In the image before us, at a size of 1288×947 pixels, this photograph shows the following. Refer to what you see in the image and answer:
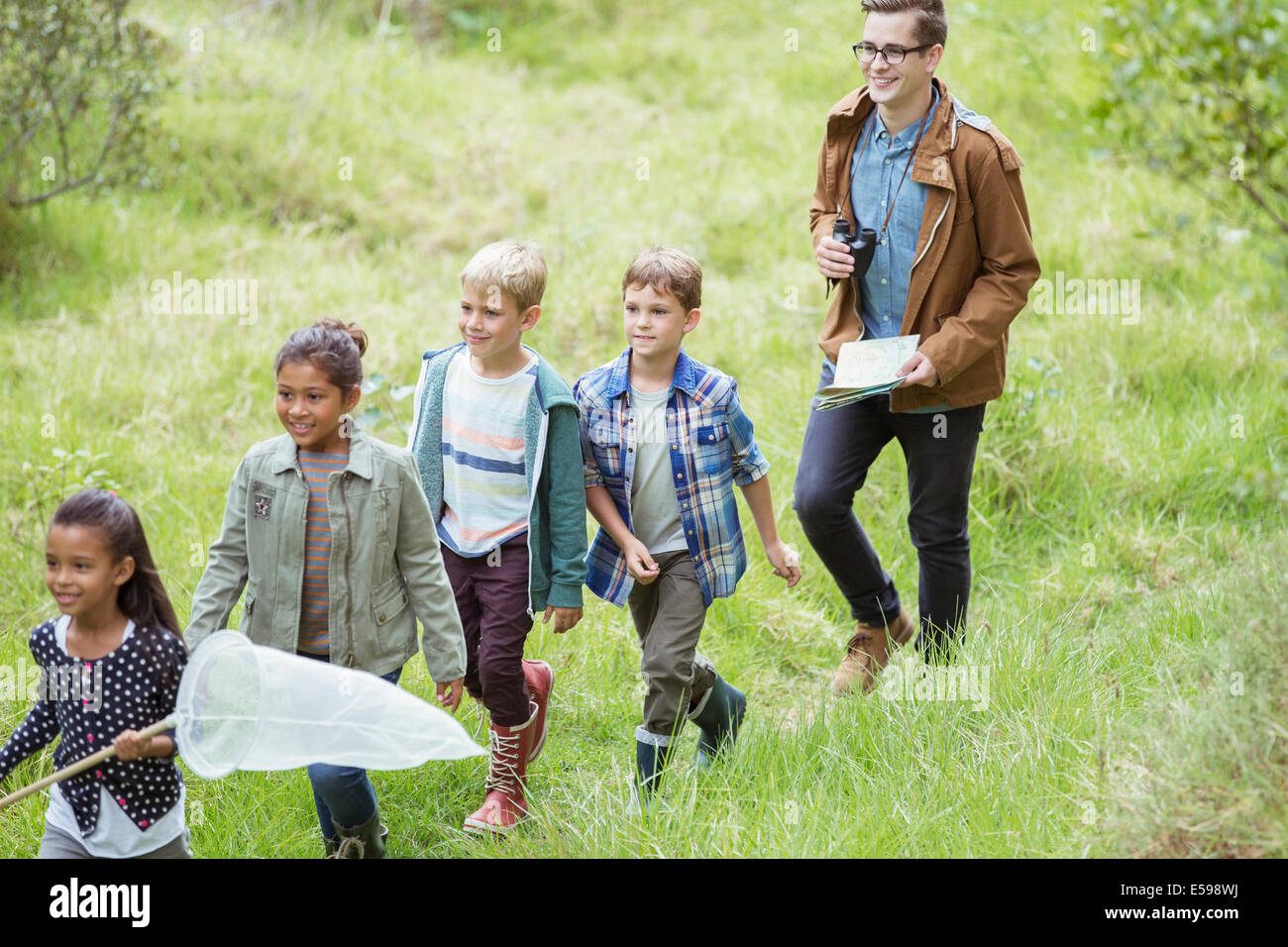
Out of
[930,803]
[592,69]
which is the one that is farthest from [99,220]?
[930,803]

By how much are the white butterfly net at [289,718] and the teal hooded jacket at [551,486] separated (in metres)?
0.79

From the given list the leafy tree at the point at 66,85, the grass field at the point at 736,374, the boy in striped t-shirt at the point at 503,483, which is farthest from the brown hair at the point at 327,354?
the leafy tree at the point at 66,85

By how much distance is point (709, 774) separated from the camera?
3.54 m

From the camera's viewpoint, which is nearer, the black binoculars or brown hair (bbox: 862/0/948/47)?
brown hair (bbox: 862/0/948/47)

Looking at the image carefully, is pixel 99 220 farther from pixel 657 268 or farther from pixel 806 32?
pixel 806 32

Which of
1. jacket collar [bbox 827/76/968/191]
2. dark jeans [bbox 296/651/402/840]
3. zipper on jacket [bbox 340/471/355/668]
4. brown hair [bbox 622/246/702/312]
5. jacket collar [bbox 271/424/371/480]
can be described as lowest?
dark jeans [bbox 296/651/402/840]

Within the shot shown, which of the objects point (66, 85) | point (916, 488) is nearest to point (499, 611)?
point (916, 488)

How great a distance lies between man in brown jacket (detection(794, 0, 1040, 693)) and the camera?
3793mm

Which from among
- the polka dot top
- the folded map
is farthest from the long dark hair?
the folded map

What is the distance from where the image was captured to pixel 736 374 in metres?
6.38

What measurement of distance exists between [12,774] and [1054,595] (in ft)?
11.9

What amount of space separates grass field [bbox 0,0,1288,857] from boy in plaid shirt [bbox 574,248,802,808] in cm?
32

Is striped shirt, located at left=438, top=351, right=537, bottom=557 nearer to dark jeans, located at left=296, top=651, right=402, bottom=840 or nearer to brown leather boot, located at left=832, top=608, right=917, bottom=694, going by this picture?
dark jeans, located at left=296, top=651, right=402, bottom=840

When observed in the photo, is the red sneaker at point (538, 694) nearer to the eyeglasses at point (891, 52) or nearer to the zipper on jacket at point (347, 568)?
the zipper on jacket at point (347, 568)
